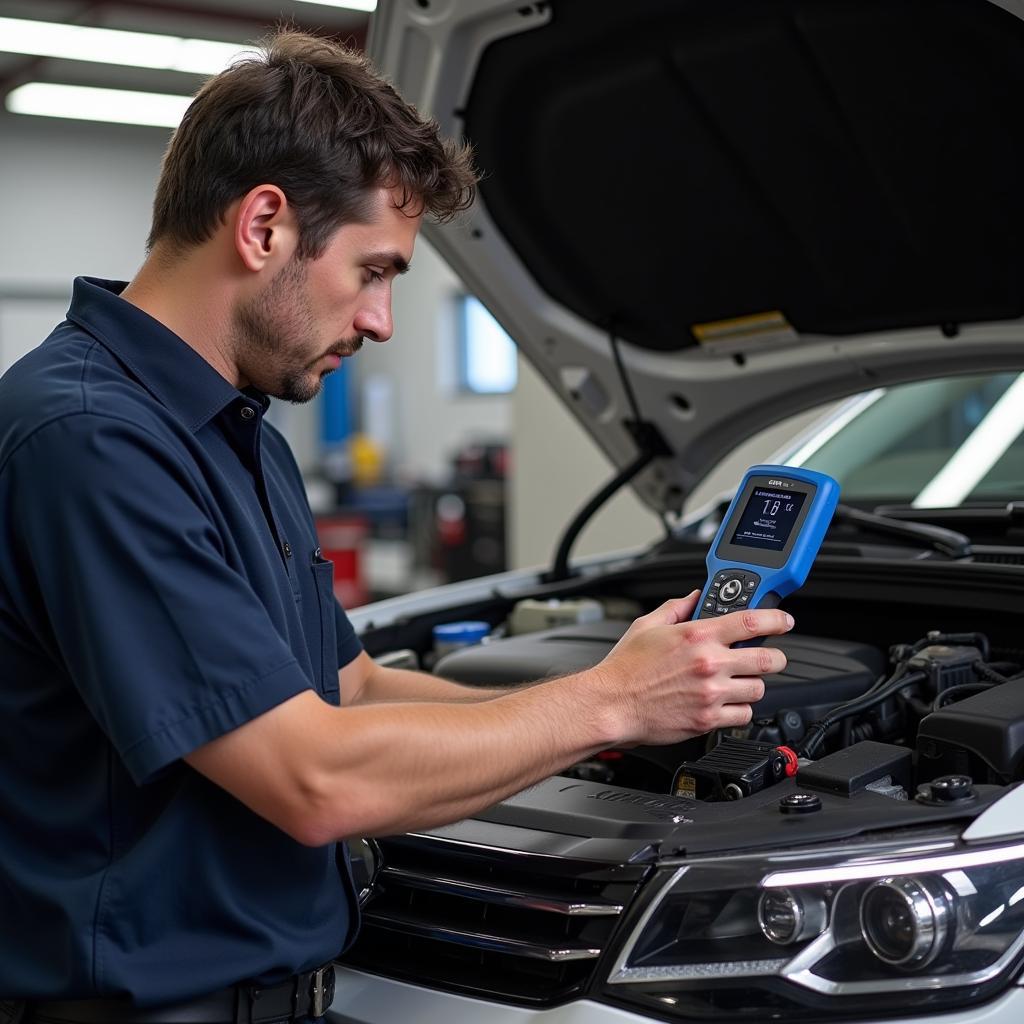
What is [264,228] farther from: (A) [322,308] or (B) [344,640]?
(B) [344,640]

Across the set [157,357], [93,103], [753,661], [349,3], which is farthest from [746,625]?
[93,103]

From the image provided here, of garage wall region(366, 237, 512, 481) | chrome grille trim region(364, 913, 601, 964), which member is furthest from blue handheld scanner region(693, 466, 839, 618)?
garage wall region(366, 237, 512, 481)

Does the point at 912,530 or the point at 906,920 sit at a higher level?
the point at 912,530

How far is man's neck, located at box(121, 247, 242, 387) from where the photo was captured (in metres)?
1.28

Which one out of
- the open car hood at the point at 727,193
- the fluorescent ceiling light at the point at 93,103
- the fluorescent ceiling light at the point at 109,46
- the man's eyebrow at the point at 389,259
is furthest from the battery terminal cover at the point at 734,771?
the fluorescent ceiling light at the point at 93,103

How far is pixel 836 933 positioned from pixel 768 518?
1.63ft

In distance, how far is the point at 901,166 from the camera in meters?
1.88

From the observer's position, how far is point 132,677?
108 cm

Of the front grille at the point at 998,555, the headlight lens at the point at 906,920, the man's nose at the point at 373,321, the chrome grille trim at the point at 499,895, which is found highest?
the man's nose at the point at 373,321

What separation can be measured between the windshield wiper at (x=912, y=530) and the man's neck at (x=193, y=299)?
120cm

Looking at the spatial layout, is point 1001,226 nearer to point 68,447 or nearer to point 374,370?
point 68,447

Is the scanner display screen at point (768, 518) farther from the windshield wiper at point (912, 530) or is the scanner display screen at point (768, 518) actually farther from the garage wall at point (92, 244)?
the garage wall at point (92, 244)

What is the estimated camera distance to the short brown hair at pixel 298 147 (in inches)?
50.1

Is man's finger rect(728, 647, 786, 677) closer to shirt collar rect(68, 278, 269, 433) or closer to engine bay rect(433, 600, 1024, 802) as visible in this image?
engine bay rect(433, 600, 1024, 802)
